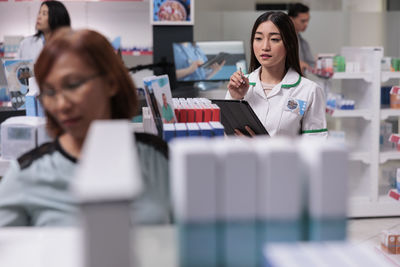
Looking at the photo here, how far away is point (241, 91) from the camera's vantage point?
3045 millimetres

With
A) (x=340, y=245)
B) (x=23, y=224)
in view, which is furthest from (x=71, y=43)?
(x=340, y=245)

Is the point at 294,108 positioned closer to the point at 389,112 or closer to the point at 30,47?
the point at 389,112

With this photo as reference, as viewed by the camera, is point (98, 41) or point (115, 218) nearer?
point (115, 218)

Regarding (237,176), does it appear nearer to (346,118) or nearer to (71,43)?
(71,43)

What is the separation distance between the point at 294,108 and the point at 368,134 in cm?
229

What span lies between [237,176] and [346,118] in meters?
4.81

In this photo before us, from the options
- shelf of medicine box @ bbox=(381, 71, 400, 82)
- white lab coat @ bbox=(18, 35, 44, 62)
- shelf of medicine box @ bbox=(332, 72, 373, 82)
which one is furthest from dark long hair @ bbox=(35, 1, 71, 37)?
shelf of medicine box @ bbox=(381, 71, 400, 82)

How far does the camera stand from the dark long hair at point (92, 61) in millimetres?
1517

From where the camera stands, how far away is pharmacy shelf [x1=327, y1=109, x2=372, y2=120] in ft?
16.5

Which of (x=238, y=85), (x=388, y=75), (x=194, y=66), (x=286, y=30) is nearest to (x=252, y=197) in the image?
(x=238, y=85)

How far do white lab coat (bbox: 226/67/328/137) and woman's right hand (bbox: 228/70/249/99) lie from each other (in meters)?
0.17

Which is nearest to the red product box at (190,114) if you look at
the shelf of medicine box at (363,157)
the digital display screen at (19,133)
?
the digital display screen at (19,133)

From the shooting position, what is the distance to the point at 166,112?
208cm

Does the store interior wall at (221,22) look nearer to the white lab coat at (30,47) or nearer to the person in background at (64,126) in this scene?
the white lab coat at (30,47)
